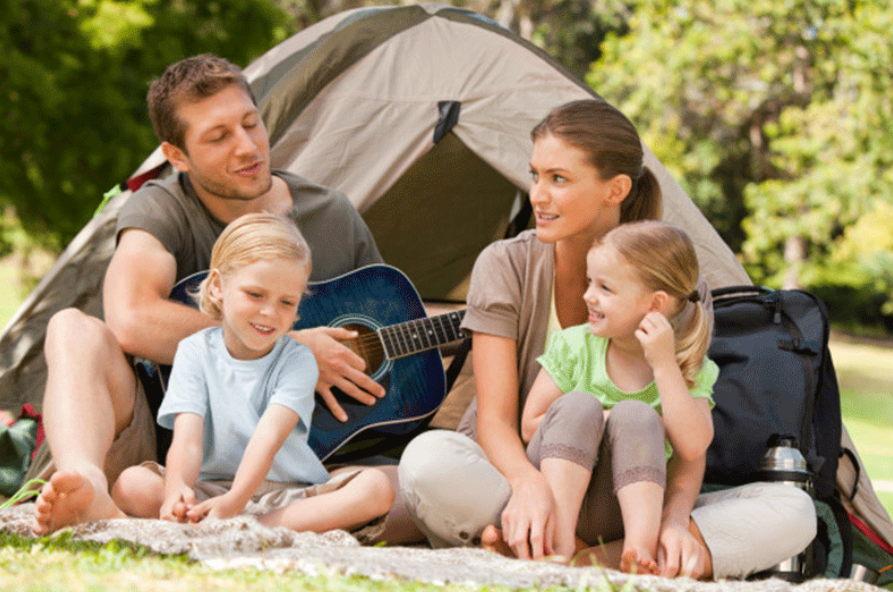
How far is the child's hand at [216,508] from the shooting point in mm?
1954

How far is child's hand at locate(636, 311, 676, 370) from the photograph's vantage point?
6.63 ft

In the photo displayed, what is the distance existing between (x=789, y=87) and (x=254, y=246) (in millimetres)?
9694

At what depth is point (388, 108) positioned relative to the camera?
3.36m

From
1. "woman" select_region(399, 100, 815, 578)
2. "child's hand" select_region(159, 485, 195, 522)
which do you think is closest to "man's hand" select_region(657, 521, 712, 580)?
"woman" select_region(399, 100, 815, 578)

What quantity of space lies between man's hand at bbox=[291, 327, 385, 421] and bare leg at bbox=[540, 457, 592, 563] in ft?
2.63

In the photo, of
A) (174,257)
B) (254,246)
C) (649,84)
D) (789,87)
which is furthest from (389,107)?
(789,87)

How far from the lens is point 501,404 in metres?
2.25

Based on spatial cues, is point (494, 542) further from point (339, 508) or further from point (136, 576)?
point (136, 576)

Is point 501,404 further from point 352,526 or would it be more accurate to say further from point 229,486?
point 229,486

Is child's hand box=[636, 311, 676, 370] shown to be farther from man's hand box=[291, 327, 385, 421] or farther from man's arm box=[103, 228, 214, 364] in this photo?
man's arm box=[103, 228, 214, 364]

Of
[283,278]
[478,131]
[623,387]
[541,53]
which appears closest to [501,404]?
[623,387]

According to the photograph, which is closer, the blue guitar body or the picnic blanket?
the picnic blanket

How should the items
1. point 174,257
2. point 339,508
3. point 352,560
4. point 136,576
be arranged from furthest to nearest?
1. point 174,257
2. point 339,508
3. point 352,560
4. point 136,576

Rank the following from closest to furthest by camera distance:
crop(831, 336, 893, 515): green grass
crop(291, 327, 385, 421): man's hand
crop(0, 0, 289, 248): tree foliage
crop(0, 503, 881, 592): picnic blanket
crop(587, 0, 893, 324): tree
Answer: crop(0, 503, 881, 592): picnic blanket → crop(291, 327, 385, 421): man's hand → crop(831, 336, 893, 515): green grass → crop(0, 0, 289, 248): tree foliage → crop(587, 0, 893, 324): tree
